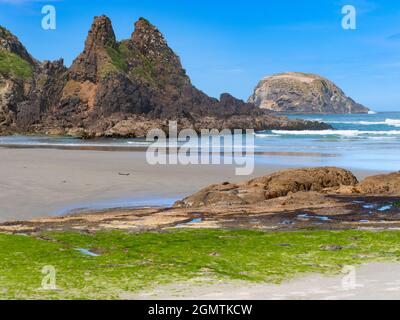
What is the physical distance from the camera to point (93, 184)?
2741 cm

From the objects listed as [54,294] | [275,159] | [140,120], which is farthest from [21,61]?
[54,294]

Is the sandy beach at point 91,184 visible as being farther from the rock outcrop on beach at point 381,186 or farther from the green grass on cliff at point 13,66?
the green grass on cliff at point 13,66

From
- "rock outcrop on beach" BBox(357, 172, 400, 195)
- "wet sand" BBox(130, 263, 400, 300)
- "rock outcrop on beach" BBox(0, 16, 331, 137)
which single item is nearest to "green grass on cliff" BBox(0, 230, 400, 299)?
"wet sand" BBox(130, 263, 400, 300)

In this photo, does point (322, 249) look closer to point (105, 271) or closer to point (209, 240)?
point (209, 240)

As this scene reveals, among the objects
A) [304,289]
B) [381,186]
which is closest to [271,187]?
[381,186]

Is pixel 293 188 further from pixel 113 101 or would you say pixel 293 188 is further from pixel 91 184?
pixel 113 101

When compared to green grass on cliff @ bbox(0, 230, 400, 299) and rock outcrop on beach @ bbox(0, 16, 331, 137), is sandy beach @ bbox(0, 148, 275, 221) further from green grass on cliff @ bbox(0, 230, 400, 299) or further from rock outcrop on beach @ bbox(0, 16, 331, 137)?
rock outcrop on beach @ bbox(0, 16, 331, 137)

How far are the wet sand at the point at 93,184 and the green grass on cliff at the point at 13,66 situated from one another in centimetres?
13946

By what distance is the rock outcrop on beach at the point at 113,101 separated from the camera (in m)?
113

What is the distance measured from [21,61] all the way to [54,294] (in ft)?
648

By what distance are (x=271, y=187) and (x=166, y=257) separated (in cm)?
1106

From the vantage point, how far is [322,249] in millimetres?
11852

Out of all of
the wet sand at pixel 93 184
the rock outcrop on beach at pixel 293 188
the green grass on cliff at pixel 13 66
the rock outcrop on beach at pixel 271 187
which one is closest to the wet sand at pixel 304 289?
the rock outcrop on beach at pixel 293 188

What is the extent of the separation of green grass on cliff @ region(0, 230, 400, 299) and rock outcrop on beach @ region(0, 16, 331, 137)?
260 ft
